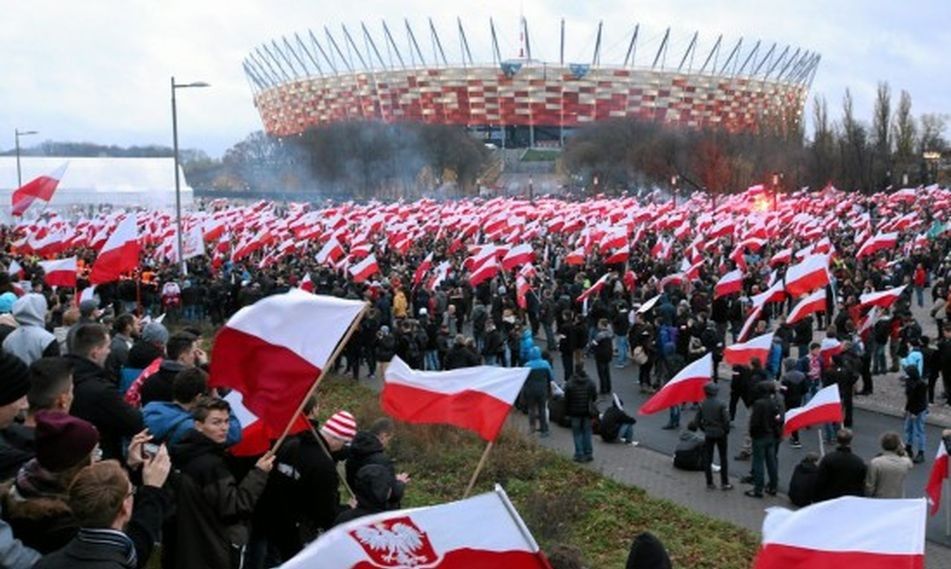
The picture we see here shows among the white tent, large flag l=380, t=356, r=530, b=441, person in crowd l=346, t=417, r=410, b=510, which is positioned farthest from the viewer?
the white tent

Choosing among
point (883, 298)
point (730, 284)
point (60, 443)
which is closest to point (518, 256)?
point (730, 284)

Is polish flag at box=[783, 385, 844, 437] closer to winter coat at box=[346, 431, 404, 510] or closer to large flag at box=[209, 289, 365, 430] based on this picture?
winter coat at box=[346, 431, 404, 510]

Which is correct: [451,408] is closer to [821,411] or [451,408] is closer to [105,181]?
[821,411]

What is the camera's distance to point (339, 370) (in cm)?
2052

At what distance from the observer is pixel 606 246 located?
28.6 m

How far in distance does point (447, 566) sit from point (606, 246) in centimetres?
2527

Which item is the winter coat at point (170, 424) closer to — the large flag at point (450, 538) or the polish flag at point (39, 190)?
the large flag at point (450, 538)

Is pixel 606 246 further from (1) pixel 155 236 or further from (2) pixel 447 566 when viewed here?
(2) pixel 447 566

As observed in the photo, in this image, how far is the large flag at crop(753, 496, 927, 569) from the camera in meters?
4.39

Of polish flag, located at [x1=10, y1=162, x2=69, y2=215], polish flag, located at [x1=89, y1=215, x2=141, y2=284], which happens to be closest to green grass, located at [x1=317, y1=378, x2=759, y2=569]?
polish flag, located at [x1=89, y1=215, x2=141, y2=284]

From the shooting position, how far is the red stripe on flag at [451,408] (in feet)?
24.3

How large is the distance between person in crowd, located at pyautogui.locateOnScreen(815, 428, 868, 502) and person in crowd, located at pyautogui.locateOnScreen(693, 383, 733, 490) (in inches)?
84.5

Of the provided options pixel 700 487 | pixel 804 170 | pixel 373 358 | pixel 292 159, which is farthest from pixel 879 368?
pixel 292 159

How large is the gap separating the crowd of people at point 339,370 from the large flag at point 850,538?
230 cm
